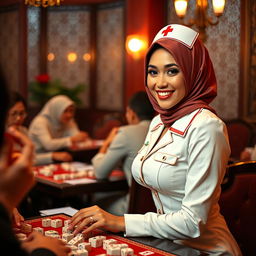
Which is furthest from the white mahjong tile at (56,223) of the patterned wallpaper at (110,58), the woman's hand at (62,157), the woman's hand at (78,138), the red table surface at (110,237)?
the patterned wallpaper at (110,58)

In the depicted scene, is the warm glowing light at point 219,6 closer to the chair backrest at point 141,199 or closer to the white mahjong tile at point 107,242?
the chair backrest at point 141,199

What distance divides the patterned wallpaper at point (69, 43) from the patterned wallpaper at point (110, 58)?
0.91 feet

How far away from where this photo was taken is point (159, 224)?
218cm

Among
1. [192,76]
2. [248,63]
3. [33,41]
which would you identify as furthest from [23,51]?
[192,76]

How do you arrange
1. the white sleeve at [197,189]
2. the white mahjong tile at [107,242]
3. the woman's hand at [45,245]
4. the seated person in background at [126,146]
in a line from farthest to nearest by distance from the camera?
the seated person in background at [126,146] → the white sleeve at [197,189] → the white mahjong tile at [107,242] → the woman's hand at [45,245]

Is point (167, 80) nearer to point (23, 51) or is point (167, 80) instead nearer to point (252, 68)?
point (252, 68)

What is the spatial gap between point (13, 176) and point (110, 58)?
8637 mm

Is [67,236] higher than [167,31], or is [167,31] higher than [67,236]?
[167,31]

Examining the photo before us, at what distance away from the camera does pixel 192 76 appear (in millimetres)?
2332

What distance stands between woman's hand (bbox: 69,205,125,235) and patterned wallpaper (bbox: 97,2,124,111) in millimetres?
7459

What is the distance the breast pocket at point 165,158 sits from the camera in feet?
7.32

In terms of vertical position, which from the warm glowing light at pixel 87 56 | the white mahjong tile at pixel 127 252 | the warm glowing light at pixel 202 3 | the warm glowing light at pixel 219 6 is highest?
the warm glowing light at pixel 202 3

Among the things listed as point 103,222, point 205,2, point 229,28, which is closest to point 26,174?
point 103,222

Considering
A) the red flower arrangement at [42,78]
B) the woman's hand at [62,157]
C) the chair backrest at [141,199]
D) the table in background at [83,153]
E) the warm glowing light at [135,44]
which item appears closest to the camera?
the chair backrest at [141,199]
